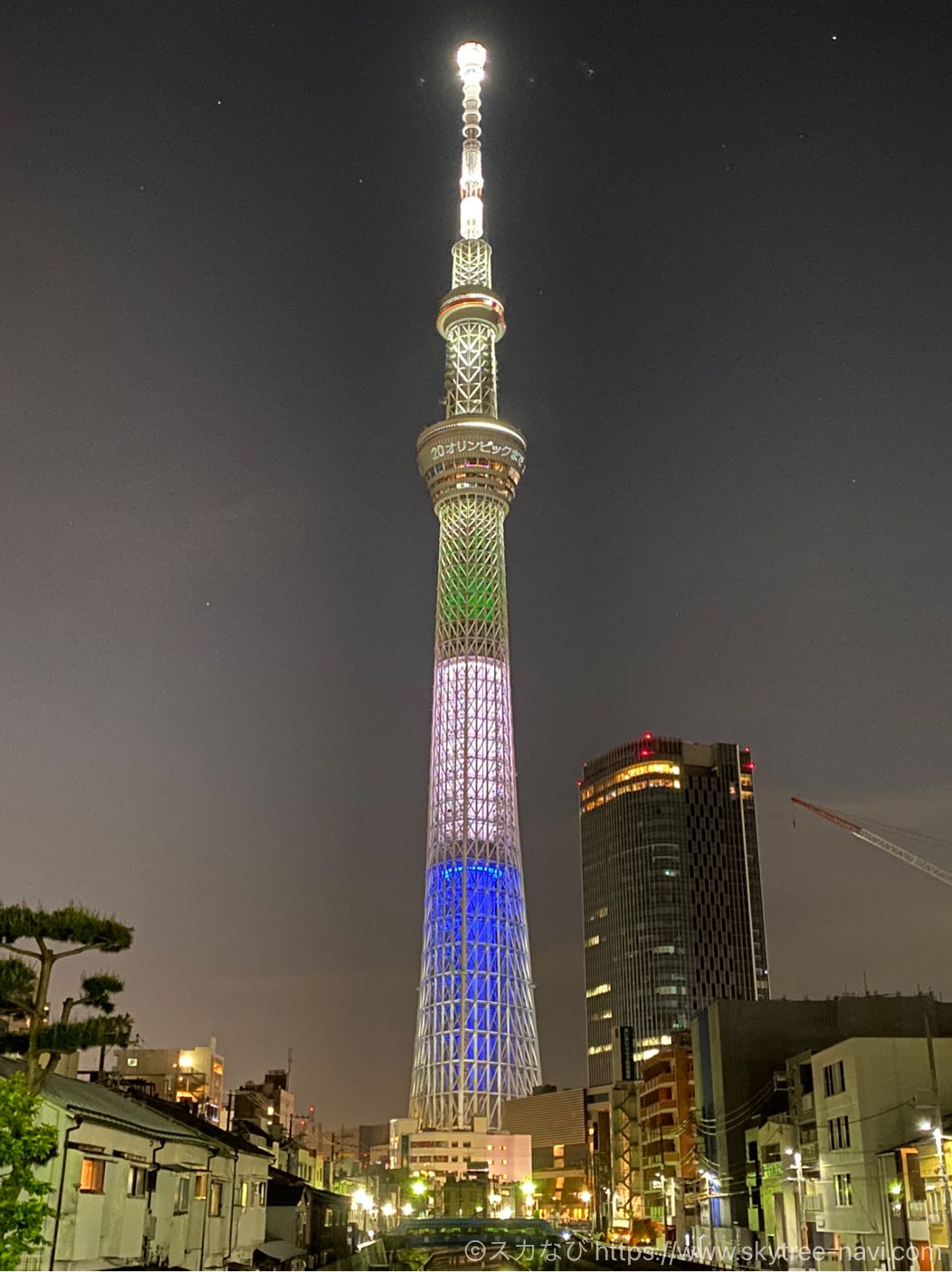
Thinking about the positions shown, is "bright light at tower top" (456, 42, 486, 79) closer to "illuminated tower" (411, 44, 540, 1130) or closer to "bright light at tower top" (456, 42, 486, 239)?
"bright light at tower top" (456, 42, 486, 239)

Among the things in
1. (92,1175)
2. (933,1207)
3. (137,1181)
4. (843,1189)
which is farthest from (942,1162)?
(92,1175)

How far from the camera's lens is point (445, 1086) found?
162 meters

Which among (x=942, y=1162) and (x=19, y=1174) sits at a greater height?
(x=942, y=1162)

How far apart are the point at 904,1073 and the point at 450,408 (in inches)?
4945

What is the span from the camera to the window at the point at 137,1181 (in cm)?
4051

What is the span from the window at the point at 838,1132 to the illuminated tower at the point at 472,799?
87.5 metres

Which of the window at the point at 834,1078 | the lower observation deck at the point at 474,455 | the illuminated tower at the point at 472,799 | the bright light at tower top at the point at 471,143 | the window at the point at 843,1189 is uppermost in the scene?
the bright light at tower top at the point at 471,143

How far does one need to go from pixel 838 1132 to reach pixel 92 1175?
151 ft

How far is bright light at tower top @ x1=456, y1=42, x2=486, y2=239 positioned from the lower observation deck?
31095 millimetres

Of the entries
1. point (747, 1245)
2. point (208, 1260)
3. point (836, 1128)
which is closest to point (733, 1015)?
point (747, 1245)

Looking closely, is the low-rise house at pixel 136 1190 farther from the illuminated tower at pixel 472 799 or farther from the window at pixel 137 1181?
the illuminated tower at pixel 472 799

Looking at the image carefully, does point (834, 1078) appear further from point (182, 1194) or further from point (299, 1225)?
point (182, 1194)

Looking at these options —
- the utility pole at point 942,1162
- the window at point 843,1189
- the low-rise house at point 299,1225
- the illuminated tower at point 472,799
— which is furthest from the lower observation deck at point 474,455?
the utility pole at point 942,1162

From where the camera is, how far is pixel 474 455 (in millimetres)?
171875
